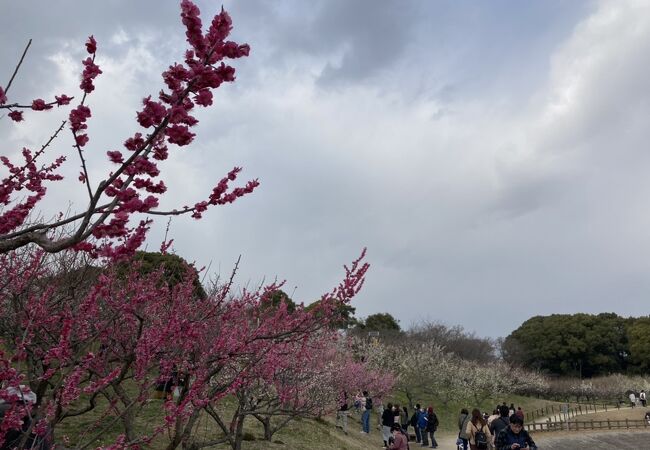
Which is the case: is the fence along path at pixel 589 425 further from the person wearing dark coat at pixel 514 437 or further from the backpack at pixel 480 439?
the person wearing dark coat at pixel 514 437

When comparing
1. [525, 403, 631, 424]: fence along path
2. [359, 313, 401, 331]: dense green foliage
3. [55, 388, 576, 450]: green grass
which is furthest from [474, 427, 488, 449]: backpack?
[359, 313, 401, 331]: dense green foliage

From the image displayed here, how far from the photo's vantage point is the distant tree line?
5472cm

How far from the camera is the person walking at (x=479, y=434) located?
9.15m

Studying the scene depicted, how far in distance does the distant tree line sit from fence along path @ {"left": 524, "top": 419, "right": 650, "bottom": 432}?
28449mm

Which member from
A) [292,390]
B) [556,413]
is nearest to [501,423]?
[292,390]

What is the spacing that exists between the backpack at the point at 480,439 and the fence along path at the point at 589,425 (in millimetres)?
18472

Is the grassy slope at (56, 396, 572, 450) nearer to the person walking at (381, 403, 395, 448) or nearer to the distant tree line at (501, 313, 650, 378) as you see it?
the person walking at (381, 403, 395, 448)

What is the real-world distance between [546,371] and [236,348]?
6119 cm

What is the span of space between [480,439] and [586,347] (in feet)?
178

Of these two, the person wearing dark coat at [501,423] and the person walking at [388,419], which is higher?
the person wearing dark coat at [501,423]

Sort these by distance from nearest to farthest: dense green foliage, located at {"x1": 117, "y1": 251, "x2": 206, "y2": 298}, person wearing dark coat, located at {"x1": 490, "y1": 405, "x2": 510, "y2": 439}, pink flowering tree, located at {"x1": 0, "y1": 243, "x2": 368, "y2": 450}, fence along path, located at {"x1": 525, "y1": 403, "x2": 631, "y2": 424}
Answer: pink flowering tree, located at {"x1": 0, "y1": 243, "x2": 368, "y2": 450}, person wearing dark coat, located at {"x1": 490, "y1": 405, "x2": 510, "y2": 439}, dense green foliage, located at {"x1": 117, "y1": 251, "x2": 206, "y2": 298}, fence along path, located at {"x1": 525, "y1": 403, "x2": 631, "y2": 424}

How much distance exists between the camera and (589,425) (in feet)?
95.9

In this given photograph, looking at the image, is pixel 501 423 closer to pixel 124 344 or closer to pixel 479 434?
pixel 479 434

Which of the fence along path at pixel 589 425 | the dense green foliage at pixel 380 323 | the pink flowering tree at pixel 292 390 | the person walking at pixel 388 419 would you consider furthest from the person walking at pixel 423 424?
the dense green foliage at pixel 380 323
